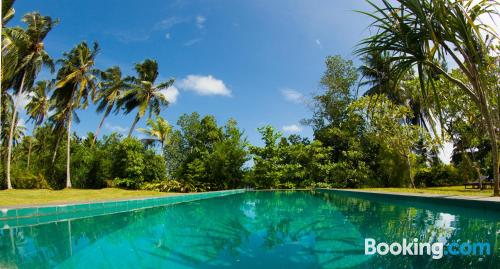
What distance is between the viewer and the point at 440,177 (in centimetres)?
2141

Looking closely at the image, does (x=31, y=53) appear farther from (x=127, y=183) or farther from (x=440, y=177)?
(x=440, y=177)

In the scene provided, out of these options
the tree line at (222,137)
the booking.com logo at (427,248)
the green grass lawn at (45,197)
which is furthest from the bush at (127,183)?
the booking.com logo at (427,248)

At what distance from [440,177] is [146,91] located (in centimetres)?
2093

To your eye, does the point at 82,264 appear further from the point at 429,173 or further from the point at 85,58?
the point at 429,173

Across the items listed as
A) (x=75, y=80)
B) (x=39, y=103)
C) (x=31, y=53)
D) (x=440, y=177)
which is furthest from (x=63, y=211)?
(x=440, y=177)

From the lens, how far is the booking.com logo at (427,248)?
11.4 ft

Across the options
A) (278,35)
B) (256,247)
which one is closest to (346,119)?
(278,35)

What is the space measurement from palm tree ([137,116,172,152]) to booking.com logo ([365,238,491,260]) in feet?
66.2

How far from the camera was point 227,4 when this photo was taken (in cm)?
1588

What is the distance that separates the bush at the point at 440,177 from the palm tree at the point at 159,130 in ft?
56.6

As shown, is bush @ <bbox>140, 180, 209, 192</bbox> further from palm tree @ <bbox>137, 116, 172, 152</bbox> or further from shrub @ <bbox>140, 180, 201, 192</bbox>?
palm tree @ <bbox>137, 116, 172, 152</bbox>

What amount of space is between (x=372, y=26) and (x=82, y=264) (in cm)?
515

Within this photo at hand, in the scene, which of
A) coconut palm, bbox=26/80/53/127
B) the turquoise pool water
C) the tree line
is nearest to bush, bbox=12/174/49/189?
the tree line

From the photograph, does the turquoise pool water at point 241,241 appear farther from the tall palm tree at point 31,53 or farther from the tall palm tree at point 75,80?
the tall palm tree at point 75,80
